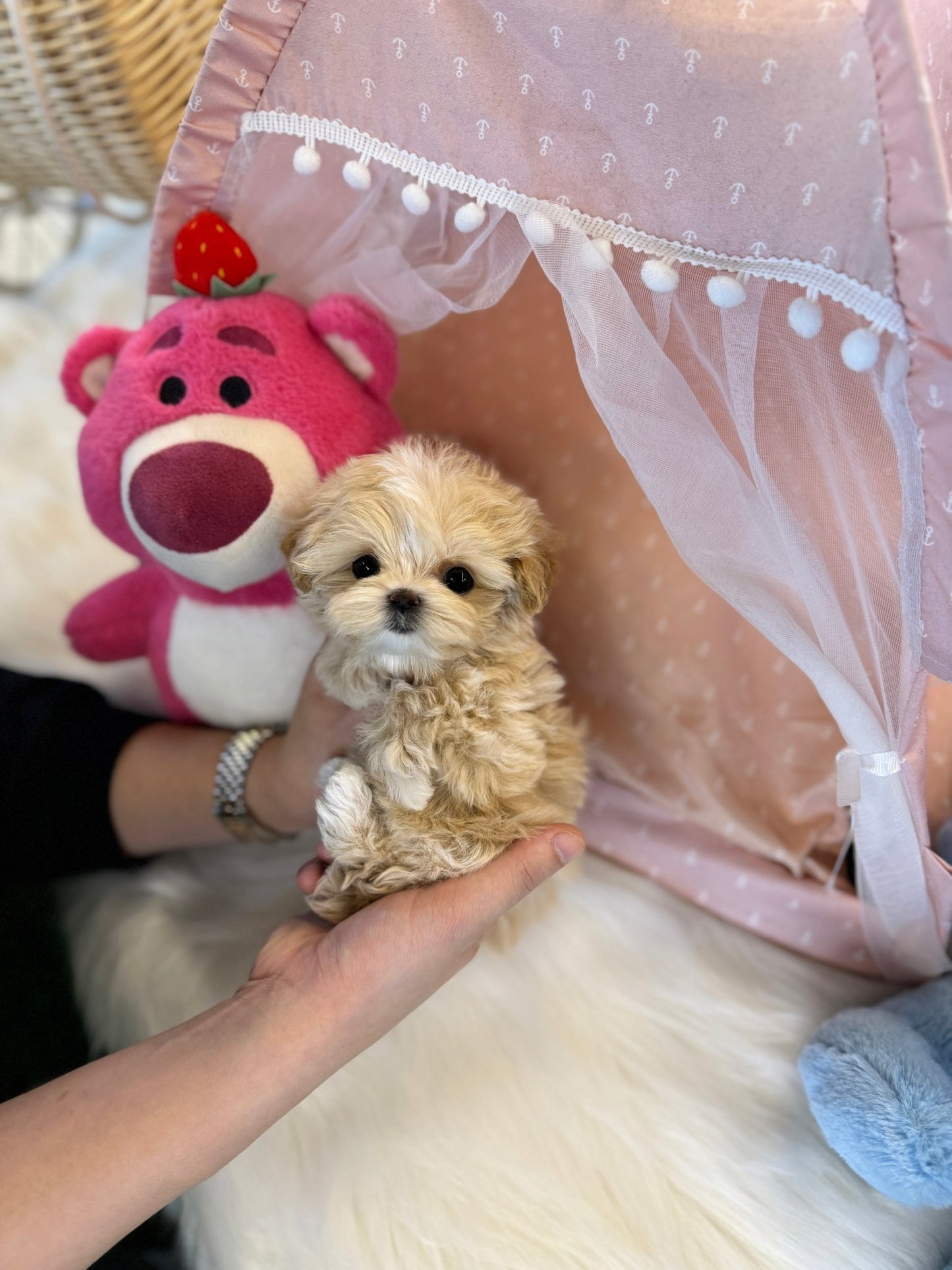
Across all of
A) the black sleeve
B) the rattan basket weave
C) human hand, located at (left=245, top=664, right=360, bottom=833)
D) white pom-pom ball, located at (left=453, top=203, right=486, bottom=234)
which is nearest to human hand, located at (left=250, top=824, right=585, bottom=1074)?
human hand, located at (left=245, top=664, right=360, bottom=833)

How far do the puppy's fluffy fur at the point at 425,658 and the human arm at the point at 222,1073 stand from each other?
3 cm

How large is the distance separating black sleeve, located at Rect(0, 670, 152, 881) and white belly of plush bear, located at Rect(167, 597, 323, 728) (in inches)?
5.2

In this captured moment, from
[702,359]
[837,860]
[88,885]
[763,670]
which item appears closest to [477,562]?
[702,359]

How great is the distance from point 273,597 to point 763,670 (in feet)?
1.51

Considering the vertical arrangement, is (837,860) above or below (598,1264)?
above

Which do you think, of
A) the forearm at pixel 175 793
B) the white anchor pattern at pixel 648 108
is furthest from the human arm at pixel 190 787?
the white anchor pattern at pixel 648 108

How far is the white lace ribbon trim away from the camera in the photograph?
0.49 metres

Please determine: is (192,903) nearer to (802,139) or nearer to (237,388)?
(237,388)

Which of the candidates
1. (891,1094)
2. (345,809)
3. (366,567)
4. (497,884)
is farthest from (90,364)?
(891,1094)

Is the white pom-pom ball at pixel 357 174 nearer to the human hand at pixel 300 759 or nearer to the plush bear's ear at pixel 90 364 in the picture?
the plush bear's ear at pixel 90 364

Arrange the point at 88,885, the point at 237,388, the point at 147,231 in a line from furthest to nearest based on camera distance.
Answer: the point at 147,231, the point at 88,885, the point at 237,388

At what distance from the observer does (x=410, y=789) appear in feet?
1.97

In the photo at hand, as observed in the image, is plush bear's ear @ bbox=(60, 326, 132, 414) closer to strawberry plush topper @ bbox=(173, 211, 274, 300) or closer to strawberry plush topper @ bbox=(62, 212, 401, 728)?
strawberry plush topper @ bbox=(62, 212, 401, 728)

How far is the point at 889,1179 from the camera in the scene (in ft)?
2.15
